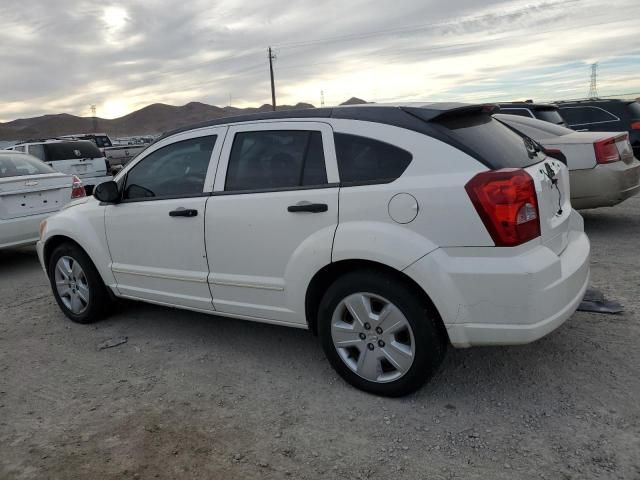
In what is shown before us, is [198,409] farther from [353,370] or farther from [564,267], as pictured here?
[564,267]

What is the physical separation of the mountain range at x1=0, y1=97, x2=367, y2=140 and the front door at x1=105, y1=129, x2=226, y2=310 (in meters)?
140

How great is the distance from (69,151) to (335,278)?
11.0 meters

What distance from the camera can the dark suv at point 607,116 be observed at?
1111 centimetres

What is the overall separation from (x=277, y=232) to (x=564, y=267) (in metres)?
1.70

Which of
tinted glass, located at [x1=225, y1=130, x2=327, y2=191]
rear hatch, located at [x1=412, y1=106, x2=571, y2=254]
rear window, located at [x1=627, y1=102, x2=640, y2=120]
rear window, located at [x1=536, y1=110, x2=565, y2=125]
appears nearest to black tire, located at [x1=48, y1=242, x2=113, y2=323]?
tinted glass, located at [x1=225, y1=130, x2=327, y2=191]

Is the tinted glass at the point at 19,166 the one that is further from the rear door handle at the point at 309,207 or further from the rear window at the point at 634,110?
the rear window at the point at 634,110

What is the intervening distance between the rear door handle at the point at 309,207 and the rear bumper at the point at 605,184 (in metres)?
4.68

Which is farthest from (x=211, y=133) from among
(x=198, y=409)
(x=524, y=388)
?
(x=524, y=388)

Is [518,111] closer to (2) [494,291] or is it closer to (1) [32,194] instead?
(2) [494,291]

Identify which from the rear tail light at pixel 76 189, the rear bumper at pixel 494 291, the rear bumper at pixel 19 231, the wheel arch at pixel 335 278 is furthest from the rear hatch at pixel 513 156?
the rear tail light at pixel 76 189

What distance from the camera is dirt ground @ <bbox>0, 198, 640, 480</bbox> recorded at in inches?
106

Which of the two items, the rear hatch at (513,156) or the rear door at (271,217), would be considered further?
the rear door at (271,217)

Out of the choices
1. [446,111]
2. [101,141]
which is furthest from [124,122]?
[446,111]

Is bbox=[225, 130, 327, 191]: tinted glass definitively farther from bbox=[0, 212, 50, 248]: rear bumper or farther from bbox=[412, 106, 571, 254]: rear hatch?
bbox=[0, 212, 50, 248]: rear bumper
